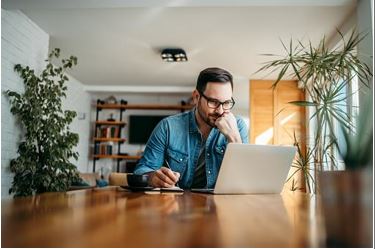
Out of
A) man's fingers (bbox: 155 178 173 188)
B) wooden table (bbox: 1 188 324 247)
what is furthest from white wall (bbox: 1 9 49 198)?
wooden table (bbox: 1 188 324 247)

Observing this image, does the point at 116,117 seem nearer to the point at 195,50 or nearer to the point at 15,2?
the point at 195,50

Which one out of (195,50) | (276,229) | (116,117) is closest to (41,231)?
(276,229)

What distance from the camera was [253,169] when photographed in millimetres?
1386

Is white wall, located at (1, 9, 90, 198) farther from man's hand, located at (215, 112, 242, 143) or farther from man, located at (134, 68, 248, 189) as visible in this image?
man's hand, located at (215, 112, 242, 143)

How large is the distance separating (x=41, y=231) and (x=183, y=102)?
298 inches

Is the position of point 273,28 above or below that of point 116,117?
above

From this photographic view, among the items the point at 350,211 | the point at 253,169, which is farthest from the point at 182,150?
the point at 350,211

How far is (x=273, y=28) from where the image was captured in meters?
4.40

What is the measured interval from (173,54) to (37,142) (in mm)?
2205

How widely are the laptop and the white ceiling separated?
7.66 ft

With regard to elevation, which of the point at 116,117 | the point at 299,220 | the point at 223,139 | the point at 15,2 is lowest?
the point at 299,220

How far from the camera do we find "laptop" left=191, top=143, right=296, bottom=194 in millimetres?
1327

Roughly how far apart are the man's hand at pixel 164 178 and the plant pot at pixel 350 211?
920 mm

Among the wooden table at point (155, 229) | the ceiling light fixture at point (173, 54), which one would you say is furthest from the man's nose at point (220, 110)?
the ceiling light fixture at point (173, 54)
